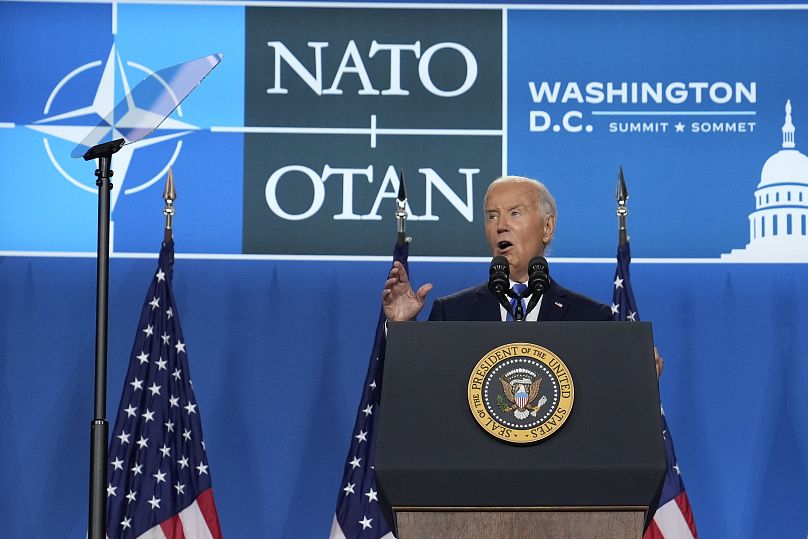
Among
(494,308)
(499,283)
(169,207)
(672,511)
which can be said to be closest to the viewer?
(499,283)

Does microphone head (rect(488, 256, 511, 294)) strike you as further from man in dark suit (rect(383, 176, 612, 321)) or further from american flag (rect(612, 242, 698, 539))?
american flag (rect(612, 242, 698, 539))

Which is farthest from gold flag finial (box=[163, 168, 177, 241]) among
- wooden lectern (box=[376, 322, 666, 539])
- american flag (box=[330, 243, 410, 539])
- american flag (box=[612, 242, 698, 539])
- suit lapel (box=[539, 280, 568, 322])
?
wooden lectern (box=[376, 322, 666, 539])

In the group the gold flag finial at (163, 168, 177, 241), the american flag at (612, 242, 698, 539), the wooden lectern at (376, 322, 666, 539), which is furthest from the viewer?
the gold flag finial at (163, 168, 177, 241)

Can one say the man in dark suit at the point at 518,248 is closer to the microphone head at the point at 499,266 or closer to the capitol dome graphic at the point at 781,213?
the microphone head at the point at 499,266

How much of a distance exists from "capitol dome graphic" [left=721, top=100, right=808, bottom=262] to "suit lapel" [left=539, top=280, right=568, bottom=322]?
2058 millimetres

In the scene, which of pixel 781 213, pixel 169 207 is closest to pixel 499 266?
pixel 169 207

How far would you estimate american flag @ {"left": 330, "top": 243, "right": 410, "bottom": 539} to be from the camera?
170 inches

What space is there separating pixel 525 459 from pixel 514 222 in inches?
47.7

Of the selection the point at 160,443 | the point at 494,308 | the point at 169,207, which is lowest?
the point at 160,443

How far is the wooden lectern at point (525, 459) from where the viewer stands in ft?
6.19

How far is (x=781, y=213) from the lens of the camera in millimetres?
4859

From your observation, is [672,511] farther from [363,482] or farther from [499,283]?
[499,283]

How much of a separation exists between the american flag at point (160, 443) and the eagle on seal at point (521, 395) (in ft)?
8.74

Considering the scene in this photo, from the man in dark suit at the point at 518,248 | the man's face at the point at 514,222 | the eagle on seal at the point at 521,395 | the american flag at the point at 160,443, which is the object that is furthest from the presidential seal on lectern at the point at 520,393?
the american flag at the point at 160,443
